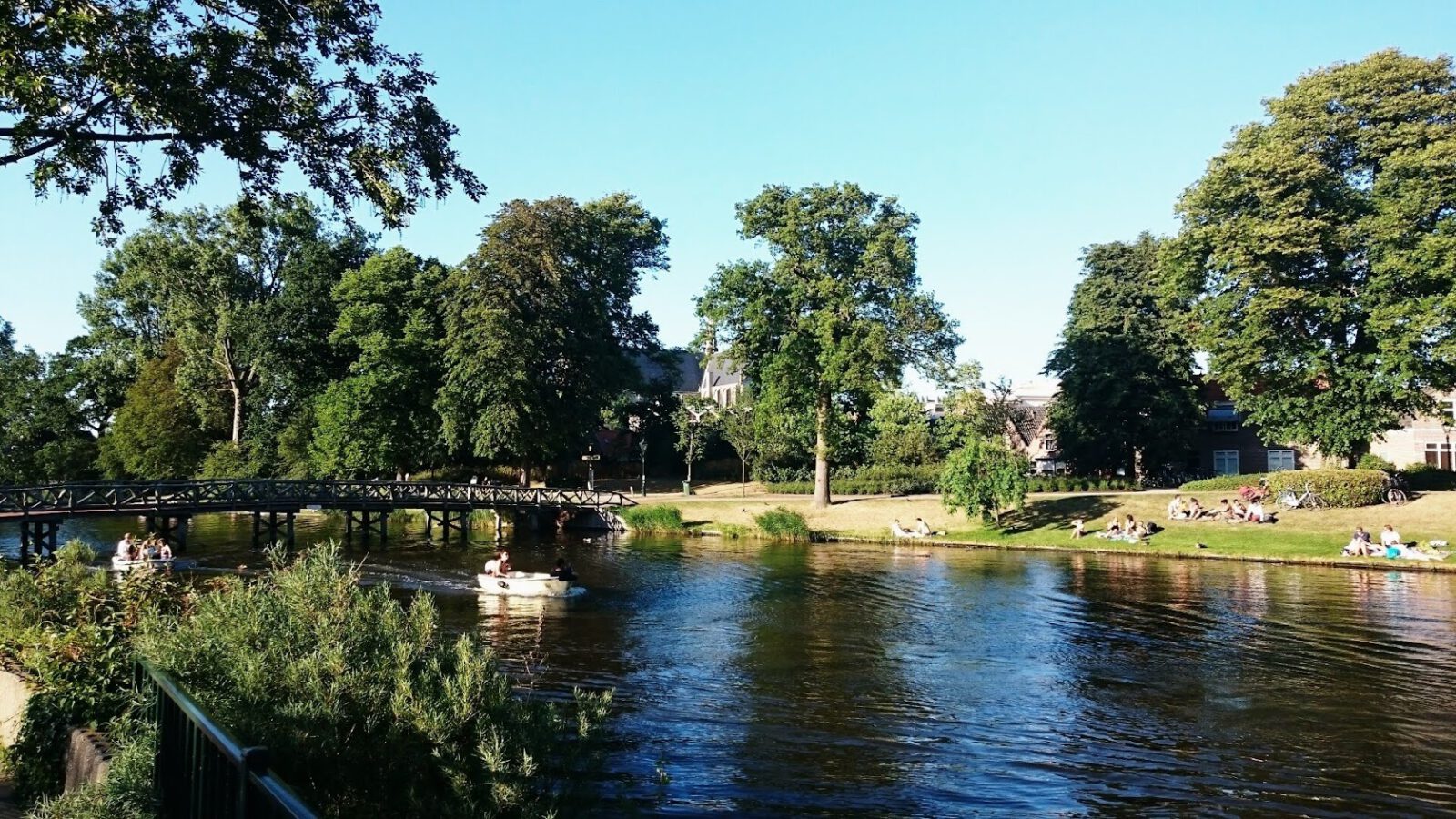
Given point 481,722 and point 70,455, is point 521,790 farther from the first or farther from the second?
point 70,455

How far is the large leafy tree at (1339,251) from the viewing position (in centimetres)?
4144

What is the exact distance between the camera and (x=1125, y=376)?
60.2 m

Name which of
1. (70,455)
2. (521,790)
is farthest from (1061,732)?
(70,455)

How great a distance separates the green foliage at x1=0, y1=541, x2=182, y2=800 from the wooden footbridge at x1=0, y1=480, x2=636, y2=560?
95.5 ft

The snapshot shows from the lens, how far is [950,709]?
17688 mm

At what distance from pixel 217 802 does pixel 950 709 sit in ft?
48.2

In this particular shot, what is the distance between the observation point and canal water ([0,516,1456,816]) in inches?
540

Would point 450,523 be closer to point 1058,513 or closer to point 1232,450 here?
point 1058,513

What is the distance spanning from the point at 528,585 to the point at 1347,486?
34839 mm

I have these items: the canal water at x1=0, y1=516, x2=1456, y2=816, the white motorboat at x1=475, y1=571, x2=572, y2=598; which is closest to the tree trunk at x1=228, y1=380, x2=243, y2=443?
the canal water at x1=0, y1=516, x2=1456, y2=816

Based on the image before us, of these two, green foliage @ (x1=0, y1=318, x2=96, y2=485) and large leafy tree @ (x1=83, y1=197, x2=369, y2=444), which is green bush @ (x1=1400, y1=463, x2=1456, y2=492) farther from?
green foliage @ (x1=0, y1=318, x2=96, y2=485)

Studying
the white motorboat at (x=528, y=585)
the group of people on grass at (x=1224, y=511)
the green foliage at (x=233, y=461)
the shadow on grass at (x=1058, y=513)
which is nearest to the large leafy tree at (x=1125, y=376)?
the shadow on grass at (x=1058, y=513)

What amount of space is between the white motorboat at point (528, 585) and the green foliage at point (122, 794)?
23.3 m

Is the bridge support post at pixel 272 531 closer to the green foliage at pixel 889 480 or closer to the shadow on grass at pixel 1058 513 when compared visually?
the green foliage at pixel 889 480
